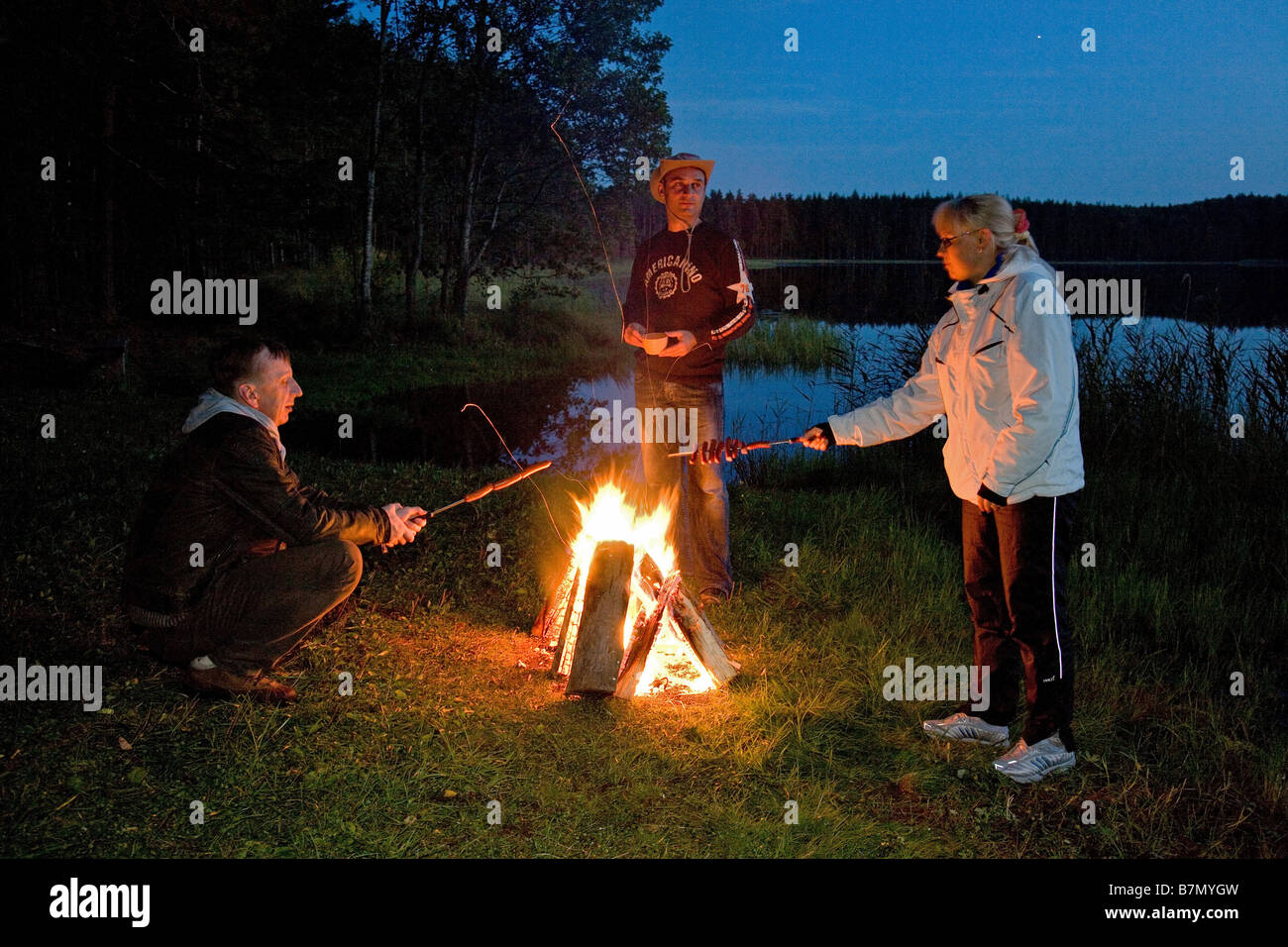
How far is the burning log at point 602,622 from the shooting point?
4477mm

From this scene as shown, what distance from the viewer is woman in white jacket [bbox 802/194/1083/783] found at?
11.4 feet

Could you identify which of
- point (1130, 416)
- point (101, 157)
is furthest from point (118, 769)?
point (101, 157)

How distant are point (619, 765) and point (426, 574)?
101 inches

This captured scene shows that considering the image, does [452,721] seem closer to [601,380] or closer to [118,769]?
[118,769]

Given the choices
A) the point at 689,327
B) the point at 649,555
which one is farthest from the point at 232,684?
the point at 689,327

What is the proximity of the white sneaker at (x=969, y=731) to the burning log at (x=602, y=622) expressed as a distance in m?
A: 1.61

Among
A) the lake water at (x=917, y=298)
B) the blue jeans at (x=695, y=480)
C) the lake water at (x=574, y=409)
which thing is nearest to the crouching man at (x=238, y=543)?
the blue jeans at (x=695, y=480)

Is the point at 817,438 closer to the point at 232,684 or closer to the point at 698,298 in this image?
the point at 698,298

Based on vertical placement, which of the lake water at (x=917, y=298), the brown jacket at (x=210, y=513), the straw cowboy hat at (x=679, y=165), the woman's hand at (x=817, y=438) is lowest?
the brown jacket at (x=210, y=513)

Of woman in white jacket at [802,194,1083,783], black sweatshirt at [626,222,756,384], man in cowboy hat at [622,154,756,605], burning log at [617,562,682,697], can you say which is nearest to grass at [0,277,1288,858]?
burning log at [617,562,682,697]

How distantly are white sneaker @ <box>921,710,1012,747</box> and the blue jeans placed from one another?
1.85 metres

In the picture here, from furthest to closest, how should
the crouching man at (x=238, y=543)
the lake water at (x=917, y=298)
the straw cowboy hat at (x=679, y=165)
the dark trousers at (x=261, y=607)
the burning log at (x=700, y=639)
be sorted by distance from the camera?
1. the lake water at (x=917, y=298)
2. the straw cowboy hat at (x=679, y=165)
3. the burning log at (x=700, y=639)
4. the dark trousers at (x=261, y=607)
5. the crouching man at (x=238, y=543)

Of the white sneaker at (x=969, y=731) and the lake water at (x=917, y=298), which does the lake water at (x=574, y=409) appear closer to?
the lake water at (x=917, y=298)

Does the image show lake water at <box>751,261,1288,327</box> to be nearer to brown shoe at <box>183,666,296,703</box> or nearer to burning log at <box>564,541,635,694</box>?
burning log at <box>564,541,635,694</box>
